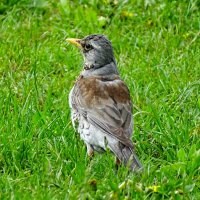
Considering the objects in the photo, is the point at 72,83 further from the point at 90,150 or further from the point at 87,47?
the point at 90,150

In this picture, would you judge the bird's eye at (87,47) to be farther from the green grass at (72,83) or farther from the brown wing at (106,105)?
the green grass at (72,83)

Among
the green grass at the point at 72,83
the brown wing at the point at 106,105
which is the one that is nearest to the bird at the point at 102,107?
the brown wing at the point at 106,105

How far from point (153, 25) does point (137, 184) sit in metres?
4.37

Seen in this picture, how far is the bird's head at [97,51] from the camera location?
7613 millimetres

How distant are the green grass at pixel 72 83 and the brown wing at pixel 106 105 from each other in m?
Result: 0.23

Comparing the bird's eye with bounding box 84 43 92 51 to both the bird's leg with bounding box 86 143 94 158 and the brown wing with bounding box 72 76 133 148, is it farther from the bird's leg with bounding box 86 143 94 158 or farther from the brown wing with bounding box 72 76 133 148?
the bird's leg with bounding box 86 143 94 158

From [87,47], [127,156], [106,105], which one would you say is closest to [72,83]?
[87,47]

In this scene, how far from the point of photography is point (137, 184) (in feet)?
20.4

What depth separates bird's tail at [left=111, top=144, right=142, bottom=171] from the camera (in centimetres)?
642

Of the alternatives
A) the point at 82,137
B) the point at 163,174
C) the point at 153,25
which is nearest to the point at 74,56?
the point at 153,25

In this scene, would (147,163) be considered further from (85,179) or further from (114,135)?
(85,179)

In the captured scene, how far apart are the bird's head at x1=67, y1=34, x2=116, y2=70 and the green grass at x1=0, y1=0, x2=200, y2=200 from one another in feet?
1.70

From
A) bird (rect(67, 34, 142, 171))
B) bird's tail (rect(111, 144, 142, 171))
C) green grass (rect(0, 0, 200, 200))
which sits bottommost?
green grass (rect(0, 0, 200, 200))

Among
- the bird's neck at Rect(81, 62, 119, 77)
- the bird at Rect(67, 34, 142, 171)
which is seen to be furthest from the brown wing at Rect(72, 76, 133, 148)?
the bird's neck at Rect(81, 62, 119, 77)
